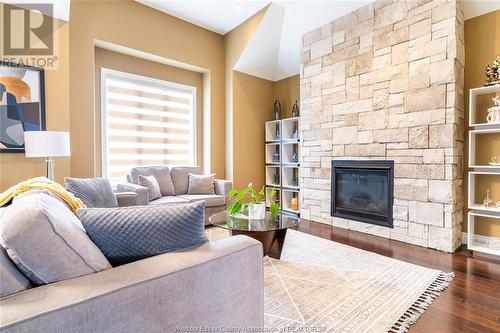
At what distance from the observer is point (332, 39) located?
3889 mm

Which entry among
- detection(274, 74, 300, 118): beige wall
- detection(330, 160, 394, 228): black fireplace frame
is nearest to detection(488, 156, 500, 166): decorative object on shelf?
detection(330, 160, 394, 228): black fireplace frame

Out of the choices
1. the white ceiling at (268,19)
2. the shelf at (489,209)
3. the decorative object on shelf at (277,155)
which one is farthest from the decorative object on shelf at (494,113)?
the decorative object on shelf at (277,155)

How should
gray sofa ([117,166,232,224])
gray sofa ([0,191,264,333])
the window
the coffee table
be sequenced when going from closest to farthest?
gray sofa ([0,191,264,333]) < the coffee table < gray sofa ([117,166,232,224]) < the window

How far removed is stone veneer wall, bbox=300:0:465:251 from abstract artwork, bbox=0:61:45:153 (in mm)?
3629

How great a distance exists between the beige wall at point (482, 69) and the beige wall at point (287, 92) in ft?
8.47

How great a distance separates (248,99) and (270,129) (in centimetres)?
73

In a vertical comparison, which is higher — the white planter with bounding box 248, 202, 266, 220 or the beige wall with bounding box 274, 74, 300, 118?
the beige wall with bounding box 274, 74, 300, 118

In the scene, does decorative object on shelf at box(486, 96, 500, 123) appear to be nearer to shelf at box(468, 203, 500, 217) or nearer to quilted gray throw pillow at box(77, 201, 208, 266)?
shelf at box(468, 203, 500, 217)

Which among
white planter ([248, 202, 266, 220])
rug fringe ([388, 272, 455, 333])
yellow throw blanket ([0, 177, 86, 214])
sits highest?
yellow throw blanket ([0, 177, 86, 214])

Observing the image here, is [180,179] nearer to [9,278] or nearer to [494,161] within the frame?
[9,278]

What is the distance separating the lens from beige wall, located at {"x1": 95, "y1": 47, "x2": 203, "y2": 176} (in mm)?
3841

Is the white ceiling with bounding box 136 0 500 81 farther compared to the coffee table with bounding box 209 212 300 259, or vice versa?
the white ceiling with bounding box 136 0 500 81

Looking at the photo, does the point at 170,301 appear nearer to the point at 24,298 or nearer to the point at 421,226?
the point at 24,298

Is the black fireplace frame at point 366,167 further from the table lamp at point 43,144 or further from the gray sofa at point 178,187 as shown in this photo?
the table lamp at point 43,144
